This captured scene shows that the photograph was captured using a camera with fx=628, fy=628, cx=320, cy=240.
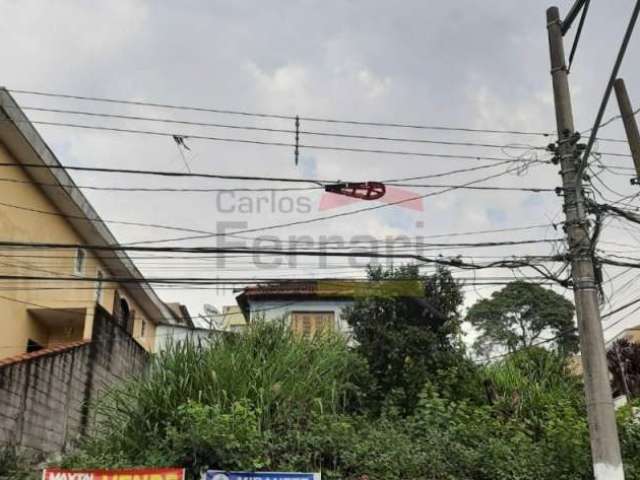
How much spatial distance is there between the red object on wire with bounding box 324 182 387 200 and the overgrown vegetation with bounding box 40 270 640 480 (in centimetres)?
321

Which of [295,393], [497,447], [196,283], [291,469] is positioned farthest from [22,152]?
[497,447]

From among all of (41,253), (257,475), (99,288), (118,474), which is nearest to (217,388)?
(257,475)

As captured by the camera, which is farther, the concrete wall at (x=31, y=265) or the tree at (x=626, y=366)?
the tree at (x=626, y=366)

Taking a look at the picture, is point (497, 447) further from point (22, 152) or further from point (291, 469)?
point (22, 152)

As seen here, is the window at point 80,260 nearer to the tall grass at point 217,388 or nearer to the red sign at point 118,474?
the tall grass at point 217,388

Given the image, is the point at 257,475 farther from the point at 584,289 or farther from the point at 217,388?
the point at 584,289

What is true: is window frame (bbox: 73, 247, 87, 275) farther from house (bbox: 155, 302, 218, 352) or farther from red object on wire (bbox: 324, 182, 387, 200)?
red object on wire (bbox: 324, 182, 387, 200)

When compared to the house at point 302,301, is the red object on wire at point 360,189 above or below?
below

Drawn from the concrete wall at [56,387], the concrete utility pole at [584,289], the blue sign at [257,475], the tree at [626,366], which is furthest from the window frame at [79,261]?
the tree at [626,366]

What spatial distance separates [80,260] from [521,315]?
2598 cm

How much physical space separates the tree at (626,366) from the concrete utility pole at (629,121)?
12961 mm

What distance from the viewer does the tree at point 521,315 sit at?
1366 inches

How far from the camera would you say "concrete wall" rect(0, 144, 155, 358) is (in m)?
14.4

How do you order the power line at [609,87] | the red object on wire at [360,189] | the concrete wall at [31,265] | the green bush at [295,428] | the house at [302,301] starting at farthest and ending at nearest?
the house at [302,301] → the concrete wall at [31,265] → the red object on wire at [360,189] → the green bush at [295,428] → the power line at [609,87]
